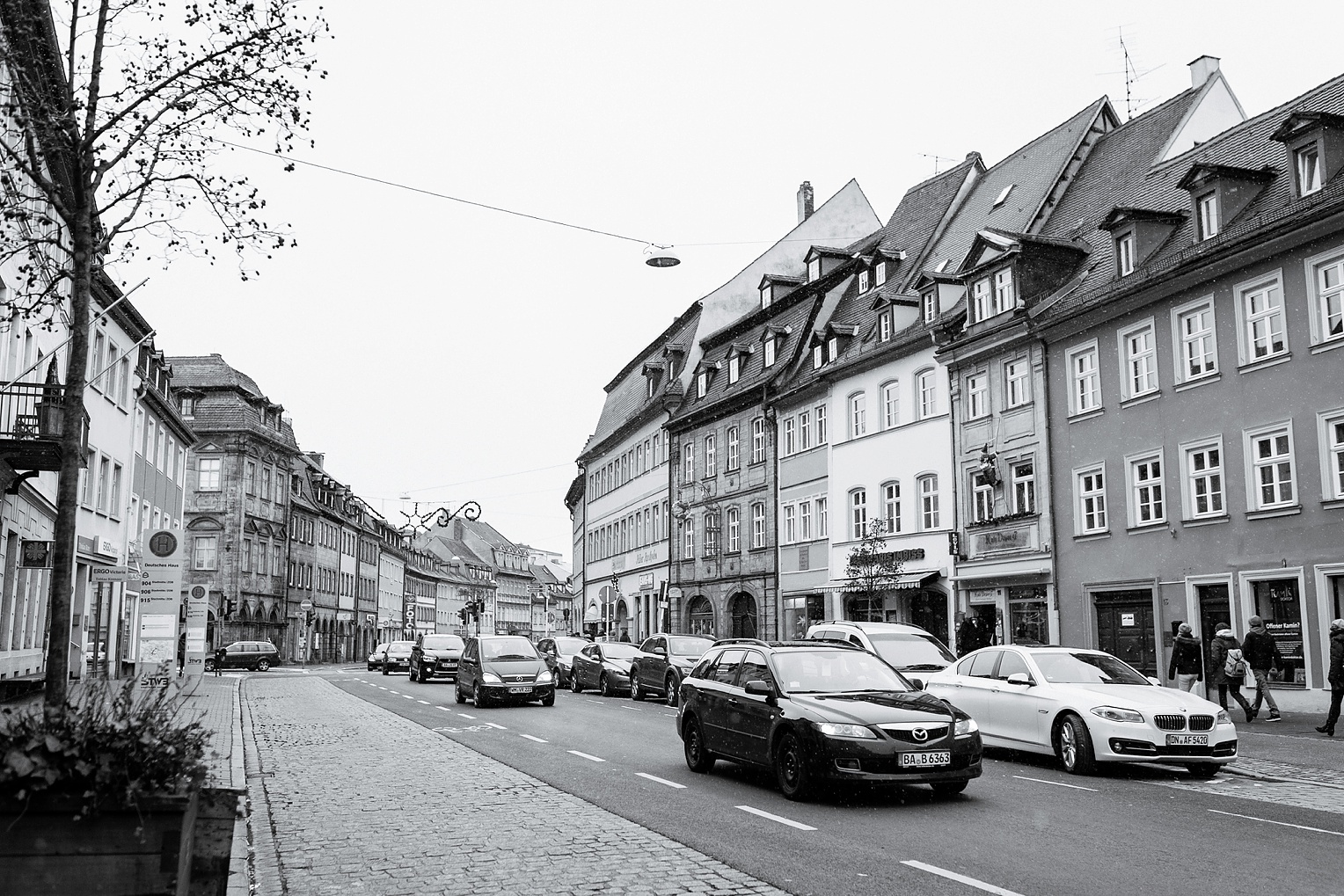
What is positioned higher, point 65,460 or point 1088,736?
point 65,460

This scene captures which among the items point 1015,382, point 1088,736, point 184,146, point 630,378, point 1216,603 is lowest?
point 1088,736

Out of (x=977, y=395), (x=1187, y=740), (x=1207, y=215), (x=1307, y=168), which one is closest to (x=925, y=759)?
(x=1187, y=740)

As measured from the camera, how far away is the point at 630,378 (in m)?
65.7

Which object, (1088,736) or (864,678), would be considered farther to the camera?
(1088,736)

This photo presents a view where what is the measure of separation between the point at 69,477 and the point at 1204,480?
22.0 m

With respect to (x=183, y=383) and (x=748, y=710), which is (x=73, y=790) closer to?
(x=748, y=710)

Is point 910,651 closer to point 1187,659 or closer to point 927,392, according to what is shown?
point 1187,659

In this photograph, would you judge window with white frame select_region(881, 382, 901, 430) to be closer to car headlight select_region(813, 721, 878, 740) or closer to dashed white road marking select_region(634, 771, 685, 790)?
dashed white road marking select_region(634, 771, 685, 790)

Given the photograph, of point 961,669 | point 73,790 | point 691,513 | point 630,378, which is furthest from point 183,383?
point 73,790

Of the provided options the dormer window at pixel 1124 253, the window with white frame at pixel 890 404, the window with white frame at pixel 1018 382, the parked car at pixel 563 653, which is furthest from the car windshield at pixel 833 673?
the window with white frame at pixel 890 404

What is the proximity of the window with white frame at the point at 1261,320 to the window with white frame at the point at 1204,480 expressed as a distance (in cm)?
202

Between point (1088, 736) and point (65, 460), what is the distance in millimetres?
10898

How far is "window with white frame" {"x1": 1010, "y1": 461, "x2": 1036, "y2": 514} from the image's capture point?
98.7 feet

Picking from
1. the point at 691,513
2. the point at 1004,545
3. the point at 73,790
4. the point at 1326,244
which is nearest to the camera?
the point at 73,790
